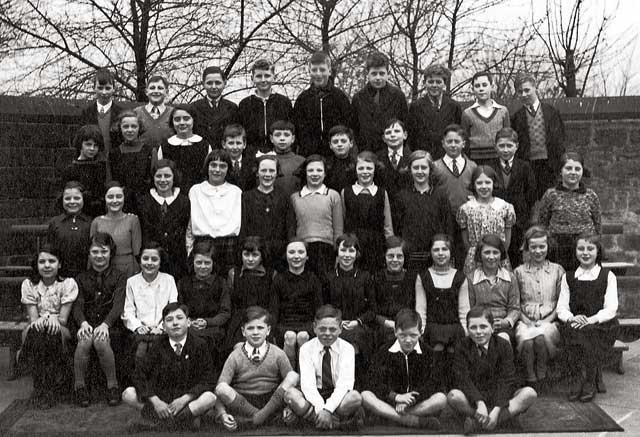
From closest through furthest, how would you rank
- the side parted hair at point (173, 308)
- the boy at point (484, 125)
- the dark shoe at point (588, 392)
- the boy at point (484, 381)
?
1. the boy at point (484, 381)
2. the side parted hair at point (173, 308)
3. the dark shoe at point (588, 392)
4. the boy at point (484, 125)

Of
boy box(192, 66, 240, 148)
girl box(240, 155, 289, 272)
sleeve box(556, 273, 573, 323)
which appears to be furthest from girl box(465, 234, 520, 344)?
boy box(192, 66, 240, 148)

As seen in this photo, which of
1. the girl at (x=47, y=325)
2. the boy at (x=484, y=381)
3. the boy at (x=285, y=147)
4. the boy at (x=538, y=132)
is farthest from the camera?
the boy at (x=538, y=132)

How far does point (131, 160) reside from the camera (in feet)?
24.2

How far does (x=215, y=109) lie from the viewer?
7977 mm

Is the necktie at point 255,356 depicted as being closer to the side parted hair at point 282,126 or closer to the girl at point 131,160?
the girl at point 131,160

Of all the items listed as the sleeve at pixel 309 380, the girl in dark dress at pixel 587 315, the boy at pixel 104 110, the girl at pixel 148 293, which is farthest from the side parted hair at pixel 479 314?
the boy at pixel 104 110

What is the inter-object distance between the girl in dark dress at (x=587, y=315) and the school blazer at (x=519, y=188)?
87cm

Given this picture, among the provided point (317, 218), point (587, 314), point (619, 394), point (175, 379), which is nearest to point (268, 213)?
point (317, 218)

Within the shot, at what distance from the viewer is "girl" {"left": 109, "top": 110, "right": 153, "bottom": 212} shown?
7348 mm

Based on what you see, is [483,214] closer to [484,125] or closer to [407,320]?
[484,125]

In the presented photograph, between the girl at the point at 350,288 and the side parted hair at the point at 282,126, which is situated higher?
the side parted hair at the point at 282,126

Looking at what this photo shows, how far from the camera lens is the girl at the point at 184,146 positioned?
24.2 feet

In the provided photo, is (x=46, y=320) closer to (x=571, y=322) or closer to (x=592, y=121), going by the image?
(x=571, y=322)

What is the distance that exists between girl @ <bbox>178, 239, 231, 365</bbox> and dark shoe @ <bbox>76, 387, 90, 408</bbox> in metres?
0.91
